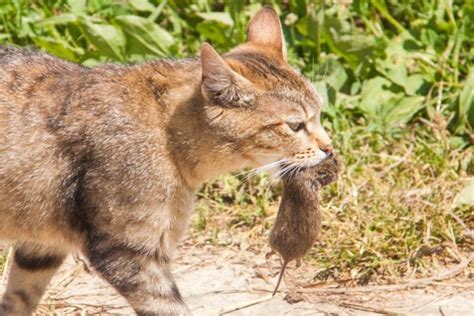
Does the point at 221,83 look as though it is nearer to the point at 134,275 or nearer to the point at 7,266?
the point at 134,275

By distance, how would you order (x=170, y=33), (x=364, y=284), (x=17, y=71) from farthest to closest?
1. (x=170, y=33)
2. (x=364, y=284)
3. (x=17, y=71)

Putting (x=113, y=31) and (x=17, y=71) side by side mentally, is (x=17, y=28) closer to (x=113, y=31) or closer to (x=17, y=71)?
(x=113, y=31)

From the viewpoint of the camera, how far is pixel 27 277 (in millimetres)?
5199

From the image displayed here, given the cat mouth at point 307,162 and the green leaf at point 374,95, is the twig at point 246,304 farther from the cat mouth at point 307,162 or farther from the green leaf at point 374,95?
the green leaf at point 374,95

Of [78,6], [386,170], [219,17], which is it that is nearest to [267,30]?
[386,170]

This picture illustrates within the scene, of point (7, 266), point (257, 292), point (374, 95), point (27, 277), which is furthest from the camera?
point (374, 95)

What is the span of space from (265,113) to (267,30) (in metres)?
0.62

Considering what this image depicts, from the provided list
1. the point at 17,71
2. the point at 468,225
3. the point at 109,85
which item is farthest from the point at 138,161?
the point at 468,225

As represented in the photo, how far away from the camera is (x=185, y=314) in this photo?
4668mm

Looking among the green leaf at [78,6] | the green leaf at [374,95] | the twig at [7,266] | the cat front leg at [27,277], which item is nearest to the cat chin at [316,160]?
the cat front leg at [27,277]

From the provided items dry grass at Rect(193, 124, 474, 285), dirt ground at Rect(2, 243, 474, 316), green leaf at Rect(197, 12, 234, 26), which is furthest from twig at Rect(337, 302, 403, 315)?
green leaf at Rect(197, 12, 234, 26)

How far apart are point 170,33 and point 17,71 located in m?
2.49

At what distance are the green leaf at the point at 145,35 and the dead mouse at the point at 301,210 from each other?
2189 mm

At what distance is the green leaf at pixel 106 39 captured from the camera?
269 inches
